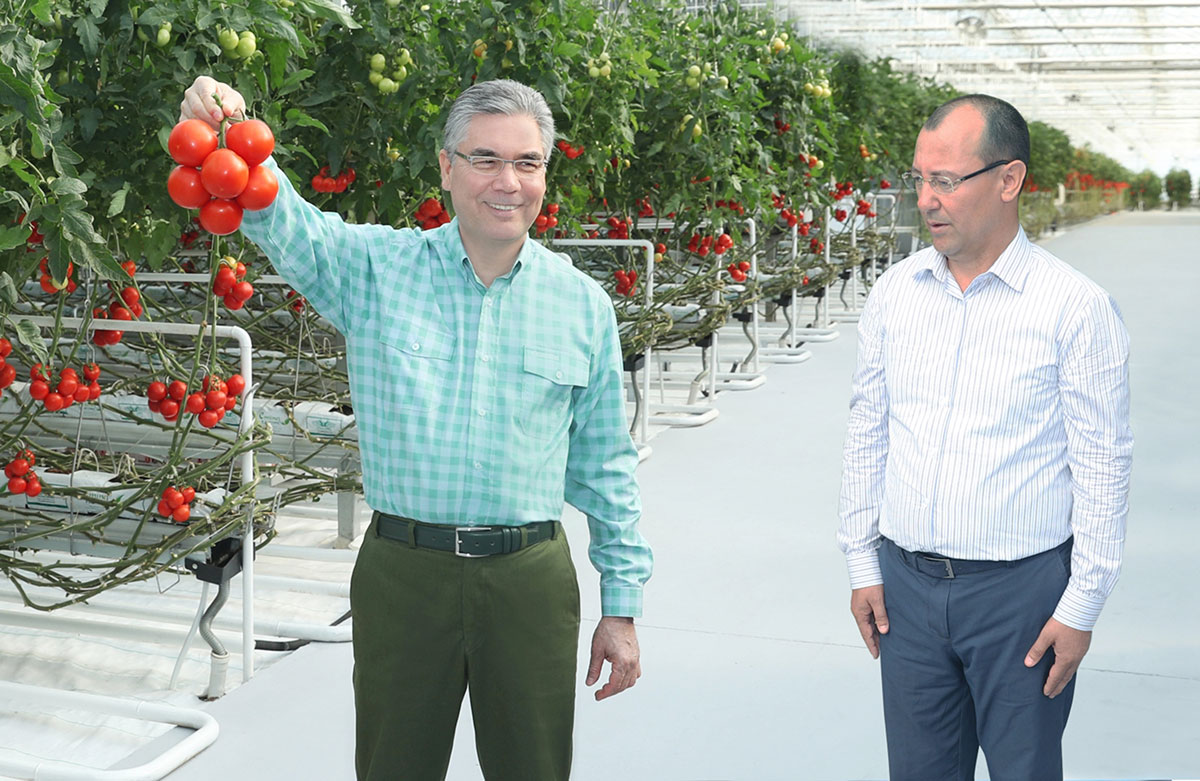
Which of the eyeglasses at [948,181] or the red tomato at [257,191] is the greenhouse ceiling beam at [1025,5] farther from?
the red tomato at [257,191]

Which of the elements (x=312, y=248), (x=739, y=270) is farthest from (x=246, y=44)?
(x=739, y=270)

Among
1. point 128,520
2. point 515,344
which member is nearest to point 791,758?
point 515,344

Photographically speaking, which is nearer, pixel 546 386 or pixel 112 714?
pixel 546 386

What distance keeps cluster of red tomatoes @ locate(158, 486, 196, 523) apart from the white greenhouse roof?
8.24 metres

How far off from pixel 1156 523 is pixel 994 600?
304 cm

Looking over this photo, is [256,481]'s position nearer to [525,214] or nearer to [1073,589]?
[525,214]

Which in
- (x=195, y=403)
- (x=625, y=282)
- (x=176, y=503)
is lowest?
(x=176, y=503)

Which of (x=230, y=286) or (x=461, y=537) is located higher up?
(x=230, y=286)

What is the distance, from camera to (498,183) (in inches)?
59.4

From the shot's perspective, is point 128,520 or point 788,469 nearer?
point 128,520

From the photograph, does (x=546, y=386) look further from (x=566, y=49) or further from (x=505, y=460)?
(x=566, y=49)

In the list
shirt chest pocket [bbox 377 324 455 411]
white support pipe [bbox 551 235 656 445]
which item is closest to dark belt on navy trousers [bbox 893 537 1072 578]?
shirt chest pocket [bbox 377 324 455 411]

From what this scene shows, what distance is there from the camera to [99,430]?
336cm

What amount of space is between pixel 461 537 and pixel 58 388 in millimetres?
1547
